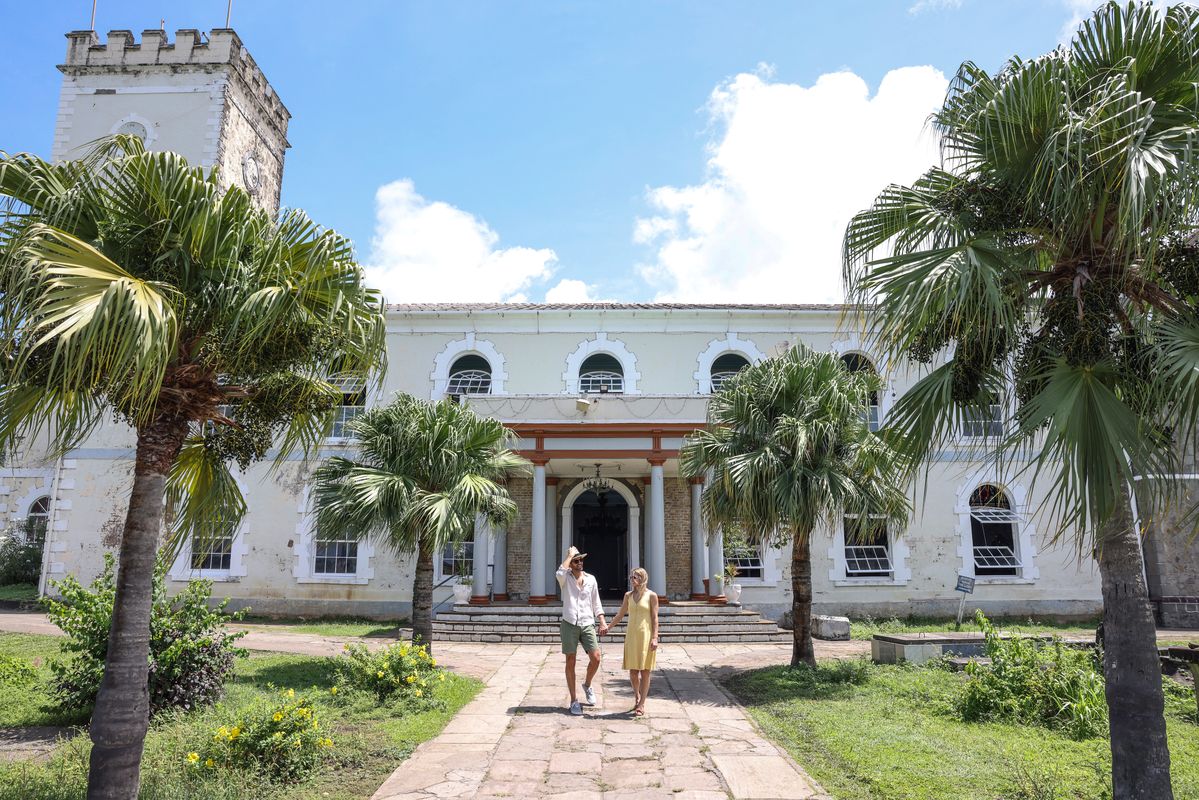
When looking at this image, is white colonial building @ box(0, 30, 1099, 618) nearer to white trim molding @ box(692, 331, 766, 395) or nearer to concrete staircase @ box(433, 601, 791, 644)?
white trim molding @ box(692, 331, 766, 395)

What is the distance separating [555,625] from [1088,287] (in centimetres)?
1200

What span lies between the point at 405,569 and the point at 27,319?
1446cm

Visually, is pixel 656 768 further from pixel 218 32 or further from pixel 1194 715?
pixel 218 32

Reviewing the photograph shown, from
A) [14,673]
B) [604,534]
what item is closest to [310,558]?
[604,534]

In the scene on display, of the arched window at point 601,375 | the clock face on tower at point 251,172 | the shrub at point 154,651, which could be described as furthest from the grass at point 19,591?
the arched window at point 601,375

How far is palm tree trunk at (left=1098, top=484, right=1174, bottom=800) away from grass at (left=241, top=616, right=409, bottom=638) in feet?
42.9

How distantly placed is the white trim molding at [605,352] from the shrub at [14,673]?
485 inches

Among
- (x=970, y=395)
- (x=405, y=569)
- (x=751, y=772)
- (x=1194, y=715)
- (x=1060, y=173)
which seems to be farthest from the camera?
(x=405, y=569)

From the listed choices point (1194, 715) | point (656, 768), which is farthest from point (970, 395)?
point (1194, 715)

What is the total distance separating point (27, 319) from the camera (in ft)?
14.1

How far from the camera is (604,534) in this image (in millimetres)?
19094

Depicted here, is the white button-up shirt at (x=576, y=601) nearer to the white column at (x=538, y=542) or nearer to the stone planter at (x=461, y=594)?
the white column at (x=538, y=542)

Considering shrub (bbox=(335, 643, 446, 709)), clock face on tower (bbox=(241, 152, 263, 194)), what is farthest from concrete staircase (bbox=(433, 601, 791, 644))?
clock face on tower (bbox=(241, 152, 263, 194))

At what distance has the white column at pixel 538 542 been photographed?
15.8m
